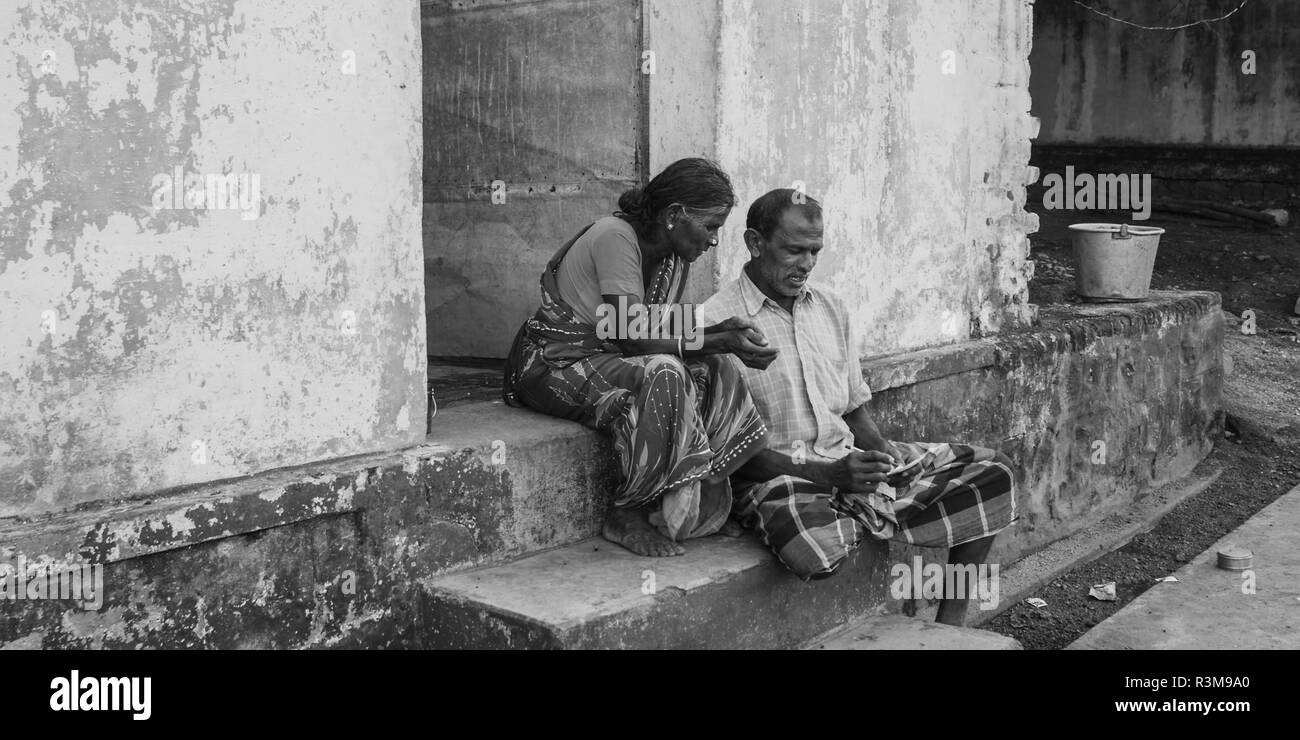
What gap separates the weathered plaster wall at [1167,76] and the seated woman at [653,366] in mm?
10162

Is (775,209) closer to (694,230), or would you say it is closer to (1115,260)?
(694,230)

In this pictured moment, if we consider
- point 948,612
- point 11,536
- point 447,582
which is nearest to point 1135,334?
point 948,612

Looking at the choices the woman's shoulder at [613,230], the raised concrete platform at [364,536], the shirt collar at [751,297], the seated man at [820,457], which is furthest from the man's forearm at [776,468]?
the woman's shoulder at [613,230]

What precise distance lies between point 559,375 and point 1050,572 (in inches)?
119

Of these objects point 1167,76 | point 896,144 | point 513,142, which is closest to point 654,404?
point 513,142

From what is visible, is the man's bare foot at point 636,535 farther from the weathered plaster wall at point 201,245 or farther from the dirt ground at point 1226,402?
the dirt ground at point 1226,402

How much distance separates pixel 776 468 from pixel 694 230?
2.41 ft

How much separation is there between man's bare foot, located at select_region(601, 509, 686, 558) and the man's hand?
497mm

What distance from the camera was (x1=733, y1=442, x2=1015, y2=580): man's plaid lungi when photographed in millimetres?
3463

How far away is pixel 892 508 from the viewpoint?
3.79m

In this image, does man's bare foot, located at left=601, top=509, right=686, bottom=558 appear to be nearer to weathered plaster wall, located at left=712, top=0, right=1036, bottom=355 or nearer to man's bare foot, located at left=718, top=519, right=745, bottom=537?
man's bare foot, located at left=718, top=519, right=745, bottom=537

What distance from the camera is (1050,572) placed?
566cm

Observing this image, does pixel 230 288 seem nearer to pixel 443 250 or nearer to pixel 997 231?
pixel 443 250

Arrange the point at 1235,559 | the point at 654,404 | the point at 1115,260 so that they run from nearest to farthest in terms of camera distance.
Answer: the point at 654,404, the point at 1235,559, the point at 1115,260
